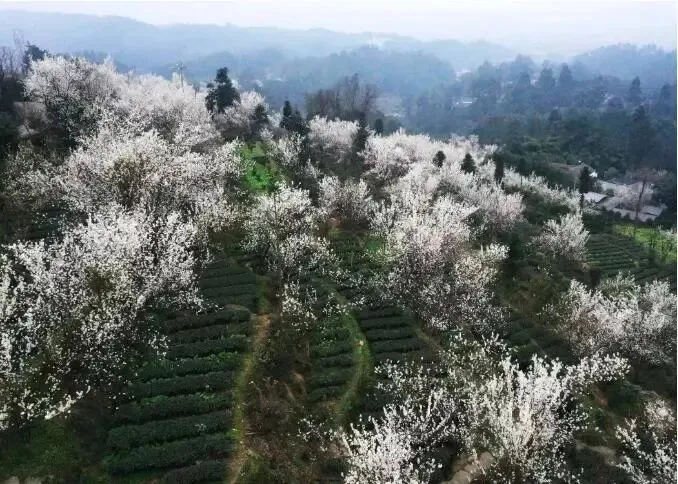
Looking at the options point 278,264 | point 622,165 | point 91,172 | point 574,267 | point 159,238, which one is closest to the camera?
point 159,238

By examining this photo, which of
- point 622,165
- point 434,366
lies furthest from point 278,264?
point 622,165

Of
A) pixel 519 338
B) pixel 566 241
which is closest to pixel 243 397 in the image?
pixel 519 338

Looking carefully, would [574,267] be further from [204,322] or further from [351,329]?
[204,322]

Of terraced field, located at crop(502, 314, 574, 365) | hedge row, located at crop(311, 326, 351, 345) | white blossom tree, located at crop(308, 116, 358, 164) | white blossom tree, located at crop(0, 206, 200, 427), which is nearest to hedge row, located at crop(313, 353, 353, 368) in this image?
hedge row, located at crop(311, 326, 351, 345)

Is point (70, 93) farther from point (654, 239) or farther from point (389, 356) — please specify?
point (654, 239)

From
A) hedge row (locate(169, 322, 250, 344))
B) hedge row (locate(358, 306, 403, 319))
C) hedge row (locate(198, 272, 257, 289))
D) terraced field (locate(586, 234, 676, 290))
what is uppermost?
hedge row (locate(198, 272, 257, 289))

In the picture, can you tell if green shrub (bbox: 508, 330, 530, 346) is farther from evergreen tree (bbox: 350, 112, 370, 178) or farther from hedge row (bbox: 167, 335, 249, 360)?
evergreen tree (bbox: 350, 112, 370, 178)
